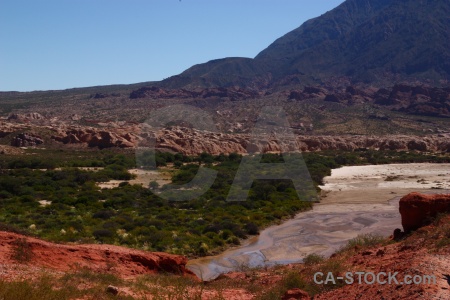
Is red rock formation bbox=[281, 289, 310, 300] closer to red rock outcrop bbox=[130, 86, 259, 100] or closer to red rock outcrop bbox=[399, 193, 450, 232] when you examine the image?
red rock outcrop bbox=[399, 193, 450, 232]

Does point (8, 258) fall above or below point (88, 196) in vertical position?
above

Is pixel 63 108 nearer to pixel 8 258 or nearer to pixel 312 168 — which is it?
pixel 312 168

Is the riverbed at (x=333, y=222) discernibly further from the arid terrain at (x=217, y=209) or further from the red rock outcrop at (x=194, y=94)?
the red rock outcrop at (x=194, y=94)

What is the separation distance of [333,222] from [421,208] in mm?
13243

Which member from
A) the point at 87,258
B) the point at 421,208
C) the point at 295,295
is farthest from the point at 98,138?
the point at 295,295

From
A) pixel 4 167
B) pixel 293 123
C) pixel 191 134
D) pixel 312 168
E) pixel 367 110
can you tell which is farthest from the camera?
pixel 367 110

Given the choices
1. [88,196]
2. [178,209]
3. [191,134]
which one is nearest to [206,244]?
[178,209]

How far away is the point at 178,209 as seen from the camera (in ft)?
106

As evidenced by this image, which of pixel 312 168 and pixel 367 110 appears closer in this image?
pixel 312 168

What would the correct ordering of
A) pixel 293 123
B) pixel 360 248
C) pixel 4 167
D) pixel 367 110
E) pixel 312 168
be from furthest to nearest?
pixel 367 110 → pixel 293 123 → pixel 312 168 → pixel 4 167 → pixel 360 248

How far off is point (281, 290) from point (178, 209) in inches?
832

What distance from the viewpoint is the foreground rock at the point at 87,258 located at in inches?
521

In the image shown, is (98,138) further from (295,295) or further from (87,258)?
(295,295)

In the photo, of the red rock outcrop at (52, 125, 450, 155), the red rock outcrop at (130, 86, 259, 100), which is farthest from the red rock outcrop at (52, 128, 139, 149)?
the red rock outcrop at (130, 86, 259, 100)
